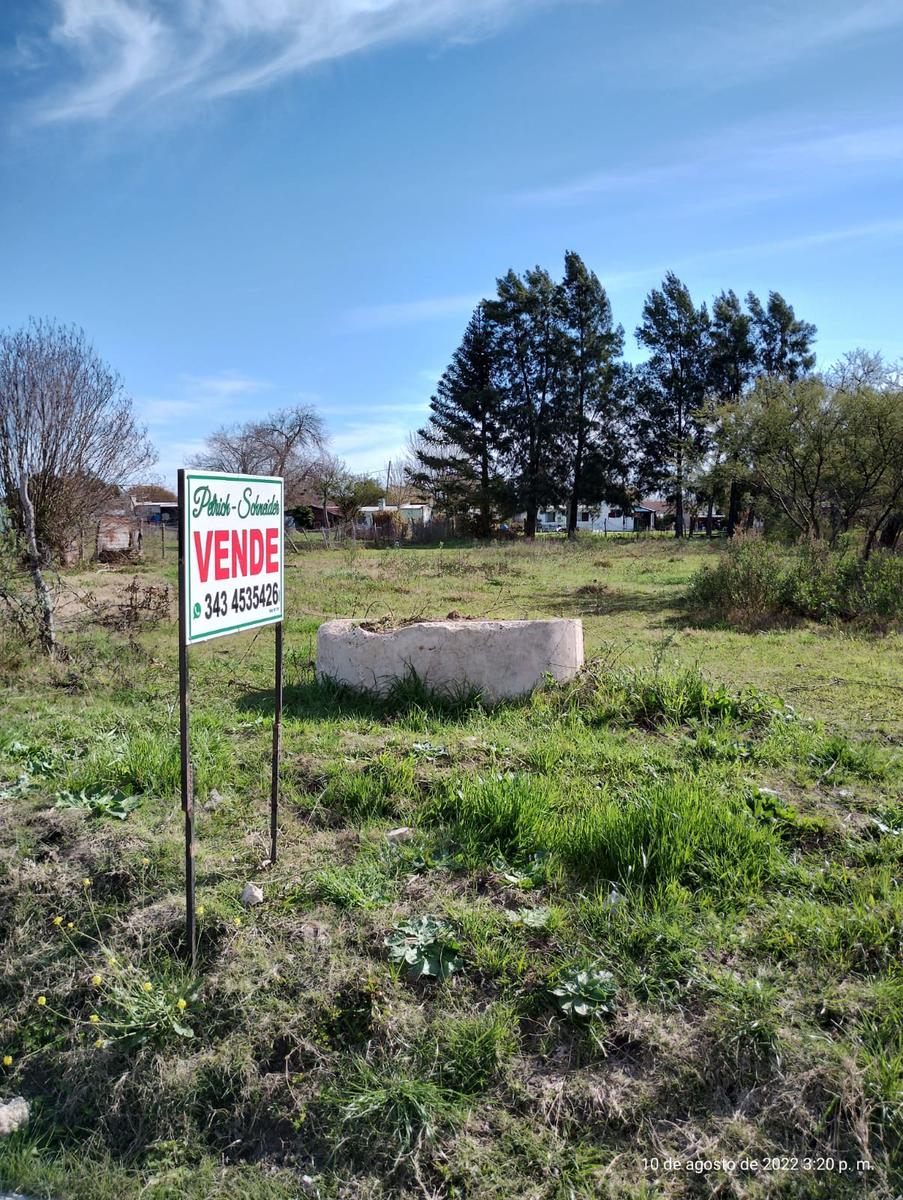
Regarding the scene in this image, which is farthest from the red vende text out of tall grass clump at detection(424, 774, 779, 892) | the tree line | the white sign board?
the tree line

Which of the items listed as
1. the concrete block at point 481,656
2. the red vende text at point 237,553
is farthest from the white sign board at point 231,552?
the concrete block at point 481,656

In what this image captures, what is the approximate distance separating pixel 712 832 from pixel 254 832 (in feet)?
7.38

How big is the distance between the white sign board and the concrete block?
2.37 meters

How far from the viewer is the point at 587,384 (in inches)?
1617

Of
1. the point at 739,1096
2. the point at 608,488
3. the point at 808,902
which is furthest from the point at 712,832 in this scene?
the point at 608,488

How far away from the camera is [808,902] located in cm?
297

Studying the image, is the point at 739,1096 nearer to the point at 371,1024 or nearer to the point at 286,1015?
the point at 371,1024

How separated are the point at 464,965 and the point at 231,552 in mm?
1904

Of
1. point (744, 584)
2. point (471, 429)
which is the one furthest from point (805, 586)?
point (471, 429)

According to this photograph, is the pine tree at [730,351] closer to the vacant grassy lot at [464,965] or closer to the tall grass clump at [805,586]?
the tall grass clump at [805,586]

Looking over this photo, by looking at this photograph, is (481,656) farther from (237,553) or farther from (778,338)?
(778,338)

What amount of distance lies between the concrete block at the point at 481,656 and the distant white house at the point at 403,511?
3845cm

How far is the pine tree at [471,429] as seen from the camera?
134ft

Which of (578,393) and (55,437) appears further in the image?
(578,393)
